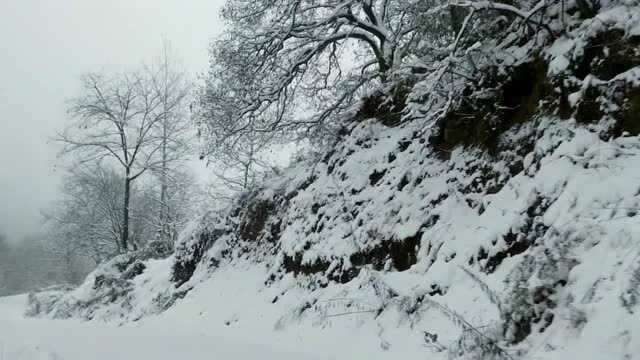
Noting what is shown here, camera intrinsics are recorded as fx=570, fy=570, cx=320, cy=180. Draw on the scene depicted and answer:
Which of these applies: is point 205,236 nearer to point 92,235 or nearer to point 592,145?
point 592,145

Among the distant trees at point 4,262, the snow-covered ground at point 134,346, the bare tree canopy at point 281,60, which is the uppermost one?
the distant trees at point 4,262

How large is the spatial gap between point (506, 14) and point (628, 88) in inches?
103

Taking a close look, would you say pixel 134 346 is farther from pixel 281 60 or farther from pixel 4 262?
pixel 4 262

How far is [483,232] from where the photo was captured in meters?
6.41

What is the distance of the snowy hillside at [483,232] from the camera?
15.3ft

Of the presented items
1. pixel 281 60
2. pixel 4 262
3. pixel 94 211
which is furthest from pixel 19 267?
pixel 281 60

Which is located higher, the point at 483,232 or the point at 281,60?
the point at 281,60

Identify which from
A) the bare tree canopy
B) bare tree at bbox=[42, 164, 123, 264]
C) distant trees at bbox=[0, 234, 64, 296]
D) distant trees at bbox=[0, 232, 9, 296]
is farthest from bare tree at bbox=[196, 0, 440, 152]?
distant trees at bbox=[0, 232, 9, 296]

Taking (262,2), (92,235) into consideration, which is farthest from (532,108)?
(92,235)

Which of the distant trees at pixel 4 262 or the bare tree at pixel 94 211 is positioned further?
the distant trees at pixel 4 262

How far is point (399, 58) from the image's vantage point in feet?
38.6

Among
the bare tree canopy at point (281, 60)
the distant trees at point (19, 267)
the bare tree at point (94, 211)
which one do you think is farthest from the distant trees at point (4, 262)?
the bare tree canopy at point (281, 60)

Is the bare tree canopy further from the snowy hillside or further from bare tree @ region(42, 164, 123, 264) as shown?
bare tree @ region(42, 164, 123, 264)

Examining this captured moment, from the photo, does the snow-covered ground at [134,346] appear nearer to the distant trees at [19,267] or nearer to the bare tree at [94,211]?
the bare tree at [94,211]
